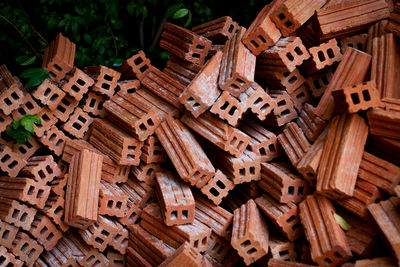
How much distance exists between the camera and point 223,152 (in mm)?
4727

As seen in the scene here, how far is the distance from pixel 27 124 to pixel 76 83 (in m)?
0.76

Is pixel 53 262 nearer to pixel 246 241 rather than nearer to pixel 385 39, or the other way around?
pixel 246 241

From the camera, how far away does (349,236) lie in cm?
409

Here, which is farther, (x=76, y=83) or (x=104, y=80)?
(x=104, y=80)

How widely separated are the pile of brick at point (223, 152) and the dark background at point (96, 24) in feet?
2.94

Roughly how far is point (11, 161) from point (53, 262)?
1201 mm

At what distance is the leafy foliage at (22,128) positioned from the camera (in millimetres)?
4395

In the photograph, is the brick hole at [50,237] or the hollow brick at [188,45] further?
the hollow brick at [188,45]

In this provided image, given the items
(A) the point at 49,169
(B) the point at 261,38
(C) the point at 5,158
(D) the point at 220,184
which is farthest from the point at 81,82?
(B) the point at 261,38

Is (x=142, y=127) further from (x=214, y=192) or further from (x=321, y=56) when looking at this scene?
(x=321, y=56)

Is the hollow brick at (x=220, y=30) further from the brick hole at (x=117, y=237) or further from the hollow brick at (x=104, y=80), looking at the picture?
the brick hole at (x=117, y=237)

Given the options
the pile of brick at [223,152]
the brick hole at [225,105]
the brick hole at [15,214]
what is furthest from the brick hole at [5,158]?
the brick hole at [225,105]

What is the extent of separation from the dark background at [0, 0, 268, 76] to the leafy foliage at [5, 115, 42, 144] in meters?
1.59

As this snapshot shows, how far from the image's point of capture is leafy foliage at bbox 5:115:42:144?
439cm
